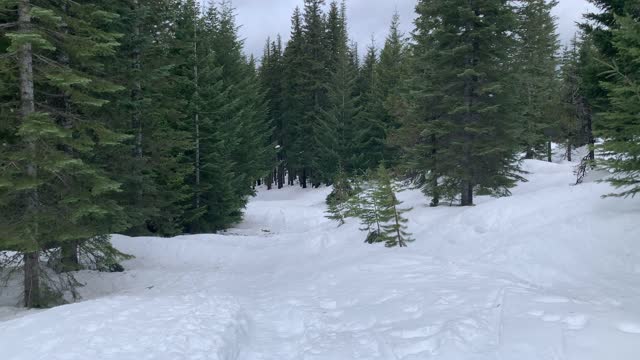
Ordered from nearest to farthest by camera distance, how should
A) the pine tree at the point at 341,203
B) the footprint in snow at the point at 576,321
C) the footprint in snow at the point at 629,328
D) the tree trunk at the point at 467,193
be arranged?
the footprint in snow at the point at 629,328 → the footprint in snow at the point at 576,321 → the tree trunk at the point at 467,193 → the pine tree at the point at 341,203

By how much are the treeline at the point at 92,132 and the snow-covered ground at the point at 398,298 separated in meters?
1.73

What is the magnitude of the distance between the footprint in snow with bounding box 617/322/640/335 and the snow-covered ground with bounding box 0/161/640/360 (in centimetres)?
4

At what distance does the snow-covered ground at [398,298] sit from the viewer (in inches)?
270

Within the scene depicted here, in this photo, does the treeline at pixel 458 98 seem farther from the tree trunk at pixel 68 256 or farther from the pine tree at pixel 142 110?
the tree trunk at pixel 68 256

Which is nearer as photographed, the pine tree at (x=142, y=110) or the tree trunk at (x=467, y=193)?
the pine tree at (x=142, y=110)

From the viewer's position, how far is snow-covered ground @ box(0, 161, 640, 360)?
6.87 meters

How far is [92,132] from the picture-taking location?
42.1 ft

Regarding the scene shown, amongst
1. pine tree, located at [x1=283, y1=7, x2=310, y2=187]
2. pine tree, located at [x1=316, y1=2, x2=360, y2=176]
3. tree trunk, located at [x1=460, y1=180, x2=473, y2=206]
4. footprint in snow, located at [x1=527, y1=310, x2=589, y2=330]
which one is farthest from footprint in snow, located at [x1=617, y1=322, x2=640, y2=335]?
pine tree, located at [x1=283, y1=7, x2=310, y2=187]

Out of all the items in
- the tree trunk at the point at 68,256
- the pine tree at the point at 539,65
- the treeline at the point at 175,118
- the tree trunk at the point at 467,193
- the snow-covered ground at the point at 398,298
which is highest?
the pine tree at the point at 539,65

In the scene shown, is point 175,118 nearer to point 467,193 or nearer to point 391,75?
point 467,193

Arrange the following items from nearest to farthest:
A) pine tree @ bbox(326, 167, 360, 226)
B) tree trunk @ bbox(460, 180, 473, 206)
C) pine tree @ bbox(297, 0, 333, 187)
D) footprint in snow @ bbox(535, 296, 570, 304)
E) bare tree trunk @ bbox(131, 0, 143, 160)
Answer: footprint in snow @ bbox(535, 296, 570, 304)
bare tree trunk @ bbox(131, 0, 143, 160)
tree trunk @ bbox(460, 180, 473, 206)
pine tree @ bbox(326, 167, 360, 226)
pine tree @ bbox(297, 0, 333, 187)

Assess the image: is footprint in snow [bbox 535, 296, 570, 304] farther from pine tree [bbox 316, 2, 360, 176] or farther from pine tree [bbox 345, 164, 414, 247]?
pine tree [bbox 316, 2, 360, 176]

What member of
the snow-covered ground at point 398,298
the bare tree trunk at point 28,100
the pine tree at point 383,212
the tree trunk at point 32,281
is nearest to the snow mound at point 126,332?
the snow-covered ground at point 398,298

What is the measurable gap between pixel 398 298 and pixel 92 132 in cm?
965
